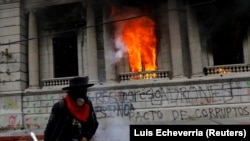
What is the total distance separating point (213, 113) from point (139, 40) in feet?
16.8

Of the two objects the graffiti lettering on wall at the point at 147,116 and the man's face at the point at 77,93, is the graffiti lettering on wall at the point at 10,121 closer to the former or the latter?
the graffiti lettering on wall at the point at 147,116

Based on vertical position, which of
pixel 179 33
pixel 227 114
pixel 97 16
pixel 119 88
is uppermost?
pixel 97 16

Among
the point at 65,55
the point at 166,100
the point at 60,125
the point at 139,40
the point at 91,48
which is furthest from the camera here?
the point at 65,55

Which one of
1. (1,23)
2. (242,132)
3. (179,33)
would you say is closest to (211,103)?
(179,33)

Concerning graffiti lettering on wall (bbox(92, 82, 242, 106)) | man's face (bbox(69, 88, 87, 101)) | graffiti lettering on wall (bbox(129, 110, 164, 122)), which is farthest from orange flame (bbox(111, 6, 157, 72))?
man's face (bbox(69, 88, 87, 101))

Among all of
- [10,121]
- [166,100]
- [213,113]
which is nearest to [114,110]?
[166,100]

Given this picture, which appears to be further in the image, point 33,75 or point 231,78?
point 33,75

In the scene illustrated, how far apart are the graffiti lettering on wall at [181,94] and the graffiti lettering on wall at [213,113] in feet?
1.25

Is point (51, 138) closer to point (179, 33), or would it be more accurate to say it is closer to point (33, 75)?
point (179, 33)

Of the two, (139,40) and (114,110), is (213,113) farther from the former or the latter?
(139,40)

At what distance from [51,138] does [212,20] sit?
13521mm

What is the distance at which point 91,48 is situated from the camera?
17.4m

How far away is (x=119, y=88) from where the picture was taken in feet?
54.1

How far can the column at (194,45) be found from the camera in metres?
16.1
